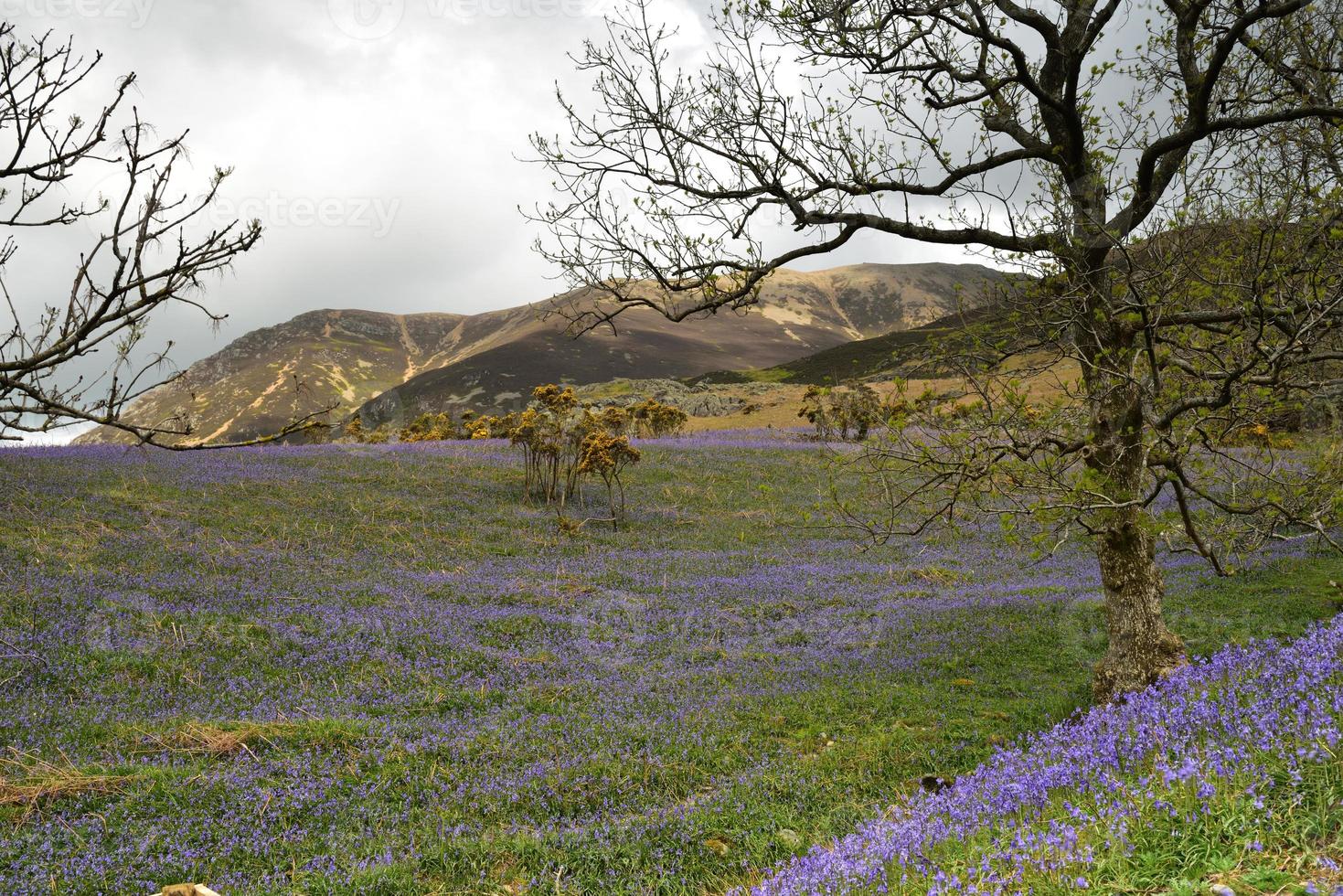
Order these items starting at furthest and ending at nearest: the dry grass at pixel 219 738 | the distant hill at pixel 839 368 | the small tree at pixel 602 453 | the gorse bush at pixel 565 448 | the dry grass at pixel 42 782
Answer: the distant hill at pixel 839 368 → the gorse bush at pixel 565 448 → the small tree at pixel 602 453 → the dry grass at pixel 219 738 → the dry grass at pixel 42 782

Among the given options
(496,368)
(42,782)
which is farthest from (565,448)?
(496,368)

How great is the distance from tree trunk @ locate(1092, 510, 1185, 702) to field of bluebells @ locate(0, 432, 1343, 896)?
0.71m

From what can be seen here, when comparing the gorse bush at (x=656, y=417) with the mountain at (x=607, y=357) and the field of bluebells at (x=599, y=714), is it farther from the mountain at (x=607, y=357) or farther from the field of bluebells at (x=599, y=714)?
the mountain at (x=607, y=357)

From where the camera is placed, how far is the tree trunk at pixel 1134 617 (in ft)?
26.0

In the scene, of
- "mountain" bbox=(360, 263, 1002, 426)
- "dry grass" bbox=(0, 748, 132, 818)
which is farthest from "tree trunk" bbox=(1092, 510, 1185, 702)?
"mountain" bbox=(360, 263, 1002, 426)

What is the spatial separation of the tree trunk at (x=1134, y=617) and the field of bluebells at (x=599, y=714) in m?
0.71

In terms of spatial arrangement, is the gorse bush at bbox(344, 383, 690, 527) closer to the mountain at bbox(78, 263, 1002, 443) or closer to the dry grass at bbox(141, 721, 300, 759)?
the dry grass at bbox(141, 721, 300, 759)

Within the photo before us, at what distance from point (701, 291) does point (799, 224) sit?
1.37 metres

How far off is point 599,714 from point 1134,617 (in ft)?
19.6

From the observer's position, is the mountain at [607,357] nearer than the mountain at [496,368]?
Yes

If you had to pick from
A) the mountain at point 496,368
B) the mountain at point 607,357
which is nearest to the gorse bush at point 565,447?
the mountain at point 496,368

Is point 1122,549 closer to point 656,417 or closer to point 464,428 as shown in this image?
point 464,428

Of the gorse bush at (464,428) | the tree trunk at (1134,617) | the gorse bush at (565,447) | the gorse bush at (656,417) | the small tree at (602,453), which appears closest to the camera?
the tree trunk at (1134,617)

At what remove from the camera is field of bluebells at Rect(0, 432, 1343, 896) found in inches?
157
